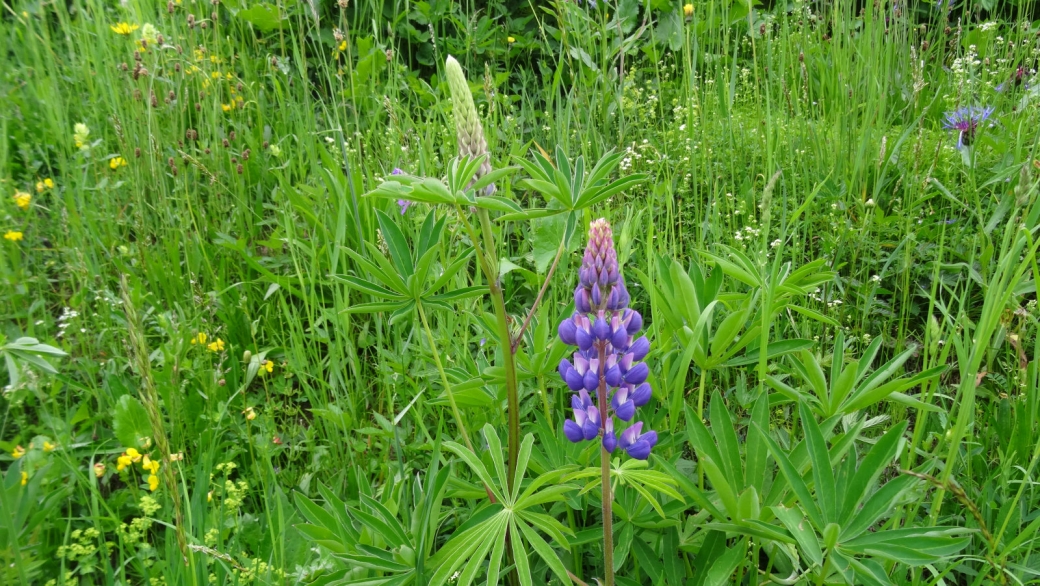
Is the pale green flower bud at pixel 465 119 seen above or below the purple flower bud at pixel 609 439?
above

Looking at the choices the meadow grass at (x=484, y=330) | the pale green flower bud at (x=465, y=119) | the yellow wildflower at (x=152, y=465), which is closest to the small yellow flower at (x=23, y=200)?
the meadow grass at (x=484, y=330)

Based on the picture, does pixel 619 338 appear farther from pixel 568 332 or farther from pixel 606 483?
pixel 606 483

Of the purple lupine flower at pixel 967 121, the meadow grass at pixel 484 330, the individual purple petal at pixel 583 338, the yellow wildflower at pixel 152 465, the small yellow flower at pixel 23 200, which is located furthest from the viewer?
the small yellow flower at pixel 23 200

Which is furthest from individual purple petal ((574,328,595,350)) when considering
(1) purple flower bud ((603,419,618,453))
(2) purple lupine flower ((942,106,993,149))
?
(2) purple lupine flower ((942,106,993,149))

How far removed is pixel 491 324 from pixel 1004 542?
1.10m

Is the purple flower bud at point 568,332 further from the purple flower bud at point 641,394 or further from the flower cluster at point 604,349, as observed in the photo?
the purple flower bud at point 641,394

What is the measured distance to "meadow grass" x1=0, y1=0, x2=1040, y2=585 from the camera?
1.30 metres

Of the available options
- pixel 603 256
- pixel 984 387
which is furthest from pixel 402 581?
pixel 984 387

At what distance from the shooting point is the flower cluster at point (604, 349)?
1096mm

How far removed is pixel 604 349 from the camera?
112cm

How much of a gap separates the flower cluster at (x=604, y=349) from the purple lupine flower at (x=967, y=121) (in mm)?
1791

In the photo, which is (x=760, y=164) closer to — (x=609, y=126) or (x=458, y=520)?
(x=609, y=126)

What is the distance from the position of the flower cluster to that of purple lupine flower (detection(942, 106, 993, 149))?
179 cm

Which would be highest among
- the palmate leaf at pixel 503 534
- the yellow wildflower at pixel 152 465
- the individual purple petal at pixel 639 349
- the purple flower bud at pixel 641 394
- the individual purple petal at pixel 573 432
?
the individual purple petal at pixel 639 349
